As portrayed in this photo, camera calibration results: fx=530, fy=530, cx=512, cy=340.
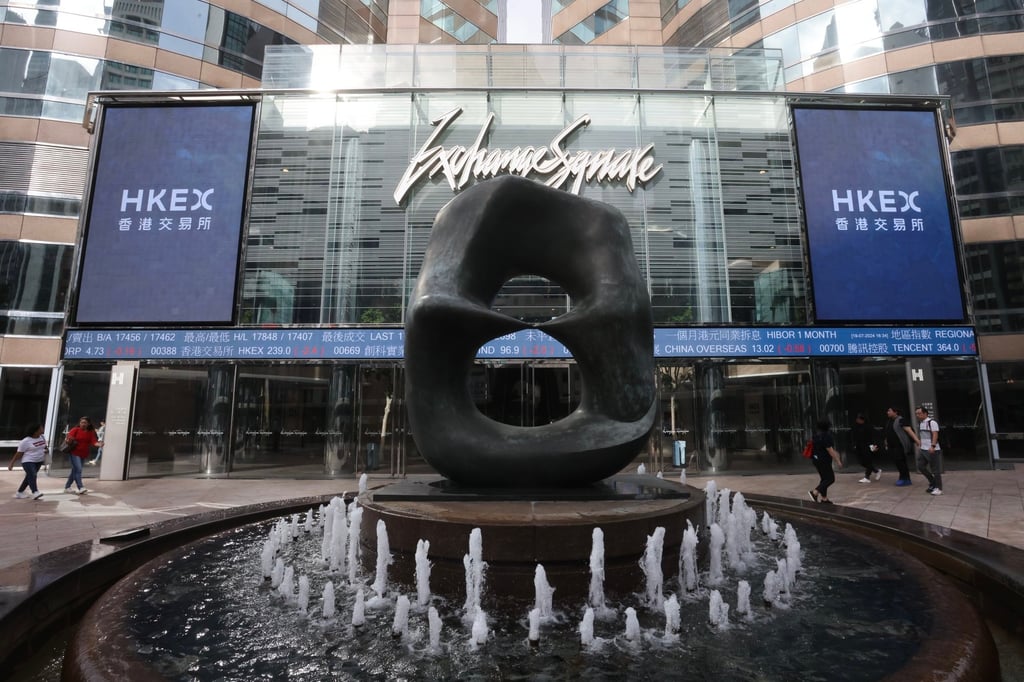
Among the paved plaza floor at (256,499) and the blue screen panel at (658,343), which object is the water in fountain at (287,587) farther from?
the blue screen panel at (658,343)

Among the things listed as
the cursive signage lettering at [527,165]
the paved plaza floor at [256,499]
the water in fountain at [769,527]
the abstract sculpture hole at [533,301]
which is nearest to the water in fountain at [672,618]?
the water in fountain at [769,527]

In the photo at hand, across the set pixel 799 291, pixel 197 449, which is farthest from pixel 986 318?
pixel 197 449

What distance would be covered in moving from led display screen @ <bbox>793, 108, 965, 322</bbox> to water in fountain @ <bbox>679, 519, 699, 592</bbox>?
548 inches

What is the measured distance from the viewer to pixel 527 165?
56.2 feet

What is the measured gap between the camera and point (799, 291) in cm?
1659

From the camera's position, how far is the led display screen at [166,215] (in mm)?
15727

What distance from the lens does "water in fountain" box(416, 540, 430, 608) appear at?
14.2 ft

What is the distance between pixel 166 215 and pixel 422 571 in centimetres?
1651

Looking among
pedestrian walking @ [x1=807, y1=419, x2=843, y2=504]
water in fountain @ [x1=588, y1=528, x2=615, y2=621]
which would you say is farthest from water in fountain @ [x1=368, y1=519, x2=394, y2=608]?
pedestrian walking @ [x1=807, y1=419, x2=843, y2=504]

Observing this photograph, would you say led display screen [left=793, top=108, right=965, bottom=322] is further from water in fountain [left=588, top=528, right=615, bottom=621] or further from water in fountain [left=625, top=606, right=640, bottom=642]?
water in fountain [left=625, top=606, right=640, bottom=642]

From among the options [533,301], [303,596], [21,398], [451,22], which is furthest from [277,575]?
[451,22]

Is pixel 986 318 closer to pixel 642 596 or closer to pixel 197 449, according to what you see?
pixel 642 596

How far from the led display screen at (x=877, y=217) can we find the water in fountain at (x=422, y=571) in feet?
51.2

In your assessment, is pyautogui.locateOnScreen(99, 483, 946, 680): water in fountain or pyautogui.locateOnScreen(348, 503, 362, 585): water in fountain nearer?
pyautogui.locateOnScreen(99, 483, 946, 680): water in fountain
